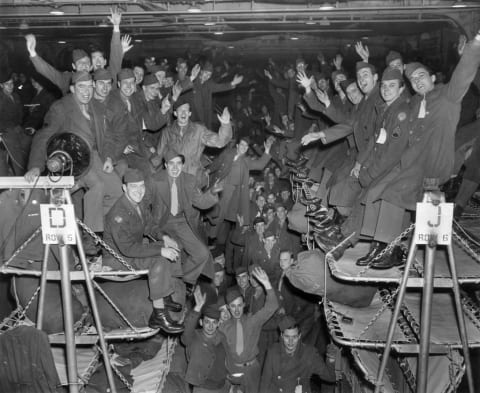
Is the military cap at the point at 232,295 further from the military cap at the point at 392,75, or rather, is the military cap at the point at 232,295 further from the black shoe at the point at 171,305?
the military cap at the point at 392,75

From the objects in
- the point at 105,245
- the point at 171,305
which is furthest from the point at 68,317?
the point at 171,305

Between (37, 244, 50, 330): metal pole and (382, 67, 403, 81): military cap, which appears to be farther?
(382, 67, 403, 81): military cap

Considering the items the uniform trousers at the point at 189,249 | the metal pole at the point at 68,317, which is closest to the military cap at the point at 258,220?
the uniform trousers at the point at 189,249

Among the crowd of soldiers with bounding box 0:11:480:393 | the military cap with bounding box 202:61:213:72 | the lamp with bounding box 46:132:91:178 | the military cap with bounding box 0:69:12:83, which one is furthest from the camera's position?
the military cap with bounding box 202:61:213:72

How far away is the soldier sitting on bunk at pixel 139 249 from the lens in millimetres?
3975

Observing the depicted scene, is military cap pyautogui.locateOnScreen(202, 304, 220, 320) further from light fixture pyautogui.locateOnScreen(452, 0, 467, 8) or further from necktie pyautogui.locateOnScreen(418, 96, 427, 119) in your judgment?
light fixture pyautogui.locateOnScreen(452, 0, 467, 8)

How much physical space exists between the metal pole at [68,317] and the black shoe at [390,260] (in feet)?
6.91

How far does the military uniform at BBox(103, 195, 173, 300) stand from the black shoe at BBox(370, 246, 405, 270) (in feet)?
5.14

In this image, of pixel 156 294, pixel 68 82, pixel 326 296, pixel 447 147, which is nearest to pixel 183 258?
pixel 156 294

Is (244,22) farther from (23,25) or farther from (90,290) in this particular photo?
(90,290)

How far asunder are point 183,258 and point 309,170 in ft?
8.79

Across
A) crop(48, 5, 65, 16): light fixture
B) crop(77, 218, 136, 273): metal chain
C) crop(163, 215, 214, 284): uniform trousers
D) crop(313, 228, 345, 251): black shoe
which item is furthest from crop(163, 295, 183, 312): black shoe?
crop(48, 5, 65, 16): light fixture

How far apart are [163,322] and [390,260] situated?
1764 mm

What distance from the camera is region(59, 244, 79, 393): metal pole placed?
3.30m
